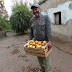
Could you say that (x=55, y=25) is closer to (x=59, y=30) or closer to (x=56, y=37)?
(x=59, y=30)

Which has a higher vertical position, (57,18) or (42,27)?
(57,18)

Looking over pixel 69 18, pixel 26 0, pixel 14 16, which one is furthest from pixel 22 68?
pixel 26 0

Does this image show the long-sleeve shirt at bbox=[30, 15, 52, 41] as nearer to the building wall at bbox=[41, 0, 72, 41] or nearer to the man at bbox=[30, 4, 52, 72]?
the man at bbox=[30, 4, 52, 72]

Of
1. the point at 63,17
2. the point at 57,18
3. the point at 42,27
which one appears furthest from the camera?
the point at 57,18

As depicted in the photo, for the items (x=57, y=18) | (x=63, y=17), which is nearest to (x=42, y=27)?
(x=63, y=17)

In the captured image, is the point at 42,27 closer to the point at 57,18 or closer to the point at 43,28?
the point at 43,28

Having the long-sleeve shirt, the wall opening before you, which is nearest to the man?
the long-sleeve shirt

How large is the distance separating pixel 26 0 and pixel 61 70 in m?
18.2

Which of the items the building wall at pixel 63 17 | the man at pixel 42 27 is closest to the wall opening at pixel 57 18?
the building wall at pixel 63 17

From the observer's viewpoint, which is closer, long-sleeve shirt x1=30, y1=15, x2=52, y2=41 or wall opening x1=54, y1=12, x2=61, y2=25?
long-sleeve shirt x1=30, y1=15, x2=52, y2=41

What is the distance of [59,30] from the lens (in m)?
5.84

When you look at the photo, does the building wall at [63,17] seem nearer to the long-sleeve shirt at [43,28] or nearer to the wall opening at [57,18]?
the wall opening at [57,18]

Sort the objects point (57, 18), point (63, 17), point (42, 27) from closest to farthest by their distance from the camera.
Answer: point (42, 27) → point (63, 17) → point (57, 18)

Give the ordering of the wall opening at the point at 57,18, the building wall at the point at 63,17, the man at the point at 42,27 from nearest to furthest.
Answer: the man at the point at 42,27 → the building wall at the point at 63,17 → the wall opening at the point at 57,18
